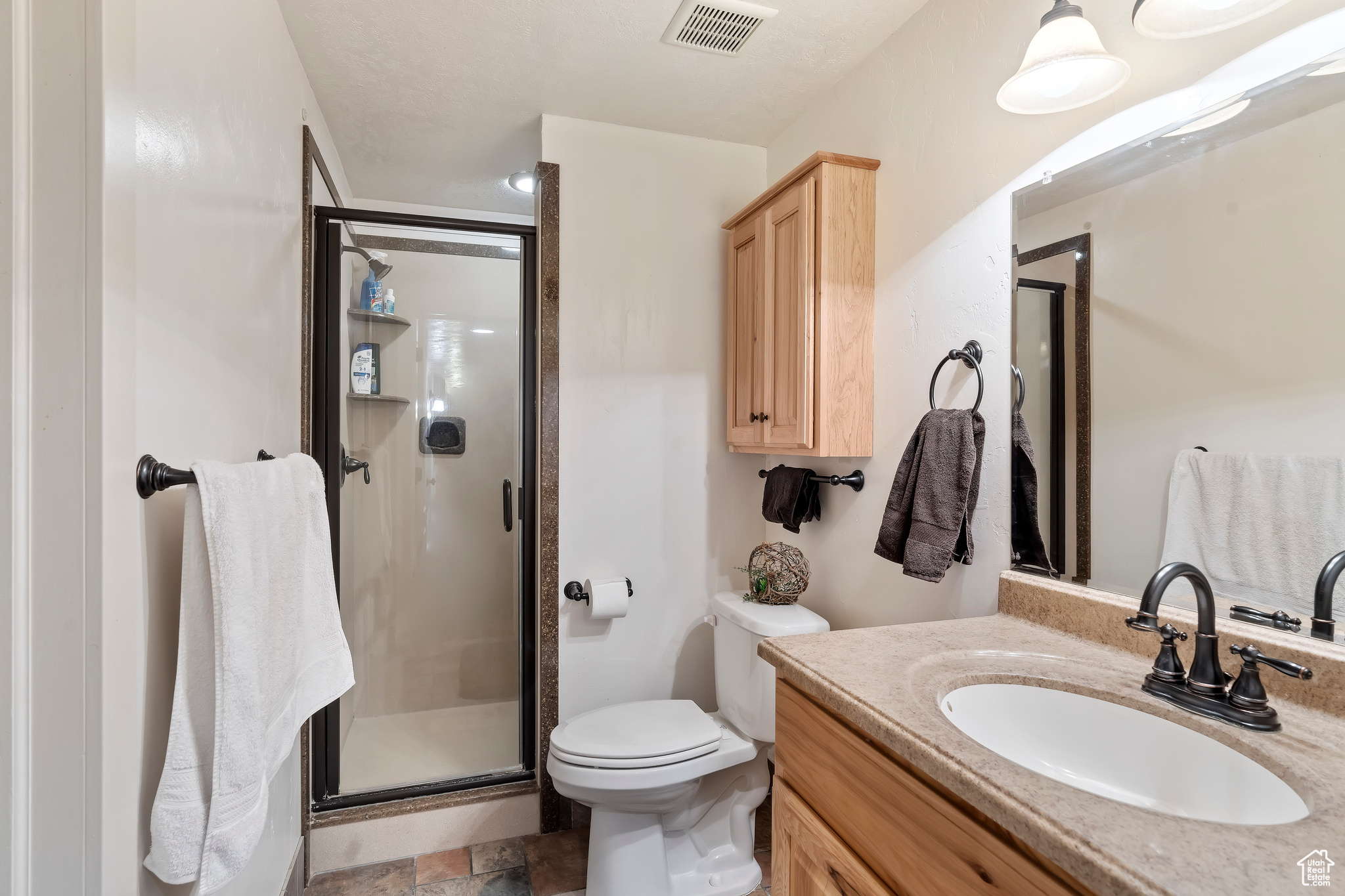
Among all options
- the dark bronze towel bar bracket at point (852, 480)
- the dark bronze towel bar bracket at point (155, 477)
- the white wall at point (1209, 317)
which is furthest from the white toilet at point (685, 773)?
the dark bronze towel bar bracket at point (155, 477)

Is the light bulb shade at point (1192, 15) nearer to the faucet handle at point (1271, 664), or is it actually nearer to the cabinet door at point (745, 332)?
the faucet handle at point (1271, 664)

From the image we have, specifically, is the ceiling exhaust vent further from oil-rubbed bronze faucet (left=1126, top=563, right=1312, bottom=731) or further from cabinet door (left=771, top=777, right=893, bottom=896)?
cabinet door (left=771, top=777, right=893, bottom=896)

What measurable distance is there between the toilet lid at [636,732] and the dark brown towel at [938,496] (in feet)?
2.42

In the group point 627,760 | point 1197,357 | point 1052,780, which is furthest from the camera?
point 627,760

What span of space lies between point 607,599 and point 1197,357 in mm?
1570

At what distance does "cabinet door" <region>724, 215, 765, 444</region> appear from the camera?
1.98 metres

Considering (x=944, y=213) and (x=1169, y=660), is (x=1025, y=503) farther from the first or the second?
(x=944, y=213)

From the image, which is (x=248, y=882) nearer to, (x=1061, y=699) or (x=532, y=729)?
(x=532, y=729)

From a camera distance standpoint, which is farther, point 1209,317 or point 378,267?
point 378,267

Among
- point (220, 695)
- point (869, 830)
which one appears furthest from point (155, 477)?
point (869, 830)

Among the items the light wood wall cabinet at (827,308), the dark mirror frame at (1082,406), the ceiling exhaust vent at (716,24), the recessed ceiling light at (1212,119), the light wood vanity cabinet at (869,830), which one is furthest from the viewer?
the light wood wall cabinet at (827,308)

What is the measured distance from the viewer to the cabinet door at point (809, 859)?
2.81 feet

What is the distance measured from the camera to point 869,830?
839mm
